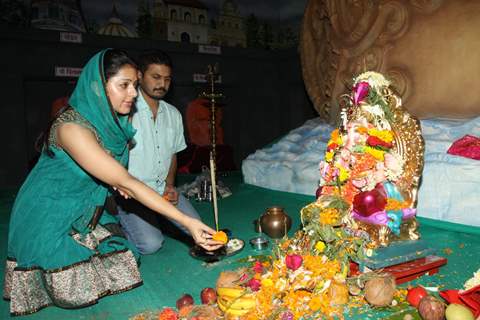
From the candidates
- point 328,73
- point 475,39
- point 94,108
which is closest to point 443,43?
point 475,39

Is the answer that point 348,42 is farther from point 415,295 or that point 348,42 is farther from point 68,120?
point 68,120

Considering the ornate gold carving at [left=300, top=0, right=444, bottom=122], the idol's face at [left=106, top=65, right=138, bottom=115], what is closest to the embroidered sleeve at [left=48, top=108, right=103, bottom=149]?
the idol's face at [left=106, top=65, right=138, bottom=115]

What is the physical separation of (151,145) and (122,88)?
4.30 feet

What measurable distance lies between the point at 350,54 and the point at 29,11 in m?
6.51

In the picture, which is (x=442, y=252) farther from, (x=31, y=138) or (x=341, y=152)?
(x=31, y=138)

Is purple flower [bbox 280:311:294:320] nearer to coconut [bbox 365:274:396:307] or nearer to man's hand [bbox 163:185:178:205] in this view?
coconut [bbox 365:274:396:307]

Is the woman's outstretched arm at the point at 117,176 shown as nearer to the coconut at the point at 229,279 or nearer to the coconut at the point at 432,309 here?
the coconut at the point at 229,279

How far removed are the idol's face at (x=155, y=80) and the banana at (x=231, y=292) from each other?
2.07 meters

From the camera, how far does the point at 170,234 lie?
170 inches

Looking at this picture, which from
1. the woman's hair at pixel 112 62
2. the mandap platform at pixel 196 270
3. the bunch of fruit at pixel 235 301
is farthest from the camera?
the mandap platform at pixel 196 270

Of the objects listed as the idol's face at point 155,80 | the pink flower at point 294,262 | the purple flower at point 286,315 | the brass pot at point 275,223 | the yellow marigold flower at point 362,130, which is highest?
the idol's face at point 155,80

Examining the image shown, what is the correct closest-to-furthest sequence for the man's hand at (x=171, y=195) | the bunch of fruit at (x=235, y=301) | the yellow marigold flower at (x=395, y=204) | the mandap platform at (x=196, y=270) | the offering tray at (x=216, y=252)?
1. the bunch of fruit at (x=235, y=301)
2. the mandap platform at (x=196, y=270)
3. the yellow marigold flower at (x=395, y=204)
4. the offering tray at (x=216, y=252)
5. the man's hand at (x=171, y=195)

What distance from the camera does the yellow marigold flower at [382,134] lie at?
114 inches

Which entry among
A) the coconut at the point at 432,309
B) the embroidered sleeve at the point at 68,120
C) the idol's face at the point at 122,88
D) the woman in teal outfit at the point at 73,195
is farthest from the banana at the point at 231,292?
Answer: the idol's face at the point at 122,88
